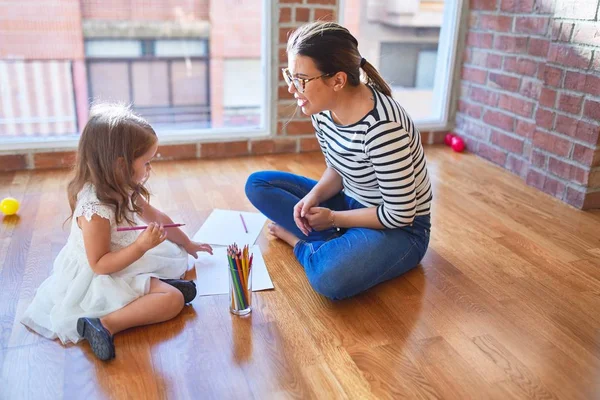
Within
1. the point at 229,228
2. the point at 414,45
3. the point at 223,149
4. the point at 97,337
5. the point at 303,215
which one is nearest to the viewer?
the point at 97,337

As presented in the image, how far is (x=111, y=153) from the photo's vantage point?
1397mm

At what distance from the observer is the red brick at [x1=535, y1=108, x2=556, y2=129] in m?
2.47

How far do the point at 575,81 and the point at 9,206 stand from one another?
7.75ft

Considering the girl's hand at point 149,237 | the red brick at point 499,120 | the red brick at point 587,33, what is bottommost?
the girl's hand at point 149,237

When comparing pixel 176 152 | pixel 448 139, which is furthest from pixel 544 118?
pixel 176 152

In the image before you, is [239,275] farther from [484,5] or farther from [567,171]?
[484,5]

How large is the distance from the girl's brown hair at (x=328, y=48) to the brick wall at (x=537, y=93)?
1269 millimetres

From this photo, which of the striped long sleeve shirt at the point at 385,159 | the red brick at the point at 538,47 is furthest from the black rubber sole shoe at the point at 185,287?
the red brick at the point at 538,47

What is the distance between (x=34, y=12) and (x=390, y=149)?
197cm

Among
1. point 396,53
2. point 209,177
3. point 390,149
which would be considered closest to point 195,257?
point 390,149

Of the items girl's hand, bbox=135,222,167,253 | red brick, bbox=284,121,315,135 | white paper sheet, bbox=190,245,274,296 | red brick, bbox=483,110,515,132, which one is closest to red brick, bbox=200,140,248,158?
red brick, bbox=284,121,315,135

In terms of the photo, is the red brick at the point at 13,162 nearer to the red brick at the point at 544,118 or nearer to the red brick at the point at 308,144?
the red brick at the point at 308,144

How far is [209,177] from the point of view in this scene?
263 cm

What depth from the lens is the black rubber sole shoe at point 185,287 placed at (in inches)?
61.5
